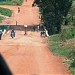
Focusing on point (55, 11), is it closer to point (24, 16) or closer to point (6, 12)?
point (24, 16)

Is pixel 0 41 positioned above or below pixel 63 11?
below

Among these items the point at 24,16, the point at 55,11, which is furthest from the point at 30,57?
the point at 24,16

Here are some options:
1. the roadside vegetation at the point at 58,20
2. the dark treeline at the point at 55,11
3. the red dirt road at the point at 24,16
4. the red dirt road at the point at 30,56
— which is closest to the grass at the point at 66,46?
the roadside vegetation at the point at 58,20

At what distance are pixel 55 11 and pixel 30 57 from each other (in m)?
17.8

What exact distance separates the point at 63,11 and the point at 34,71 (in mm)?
23013

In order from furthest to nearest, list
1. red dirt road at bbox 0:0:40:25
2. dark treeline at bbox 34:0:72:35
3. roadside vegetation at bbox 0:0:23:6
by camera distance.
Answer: roadside vegetation at bbox 0:0:23:6 < red dirt road at bbox 0:0:40:25 < dark treeline at bbox 34:0:72:35

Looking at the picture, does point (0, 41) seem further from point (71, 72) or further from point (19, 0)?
point (19, 0)

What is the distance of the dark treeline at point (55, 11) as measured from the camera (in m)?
47.8

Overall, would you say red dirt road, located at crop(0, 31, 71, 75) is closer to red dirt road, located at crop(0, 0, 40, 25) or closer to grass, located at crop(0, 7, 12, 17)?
red dirt road, located at crop(0, 0, 40, 25)

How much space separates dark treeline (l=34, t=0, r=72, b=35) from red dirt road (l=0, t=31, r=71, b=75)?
498cm

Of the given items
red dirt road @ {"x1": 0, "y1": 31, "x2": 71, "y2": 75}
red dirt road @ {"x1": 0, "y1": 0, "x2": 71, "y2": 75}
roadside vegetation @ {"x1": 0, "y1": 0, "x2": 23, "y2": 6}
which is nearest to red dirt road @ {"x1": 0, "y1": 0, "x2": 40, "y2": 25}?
roadside vegetation @ {"x1": 0, "y1": 0, "x2": 23, "y2": 6}

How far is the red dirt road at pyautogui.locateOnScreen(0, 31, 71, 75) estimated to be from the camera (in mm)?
26922

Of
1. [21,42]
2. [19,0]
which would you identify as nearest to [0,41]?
[21,42]

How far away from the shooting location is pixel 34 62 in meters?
29.9
